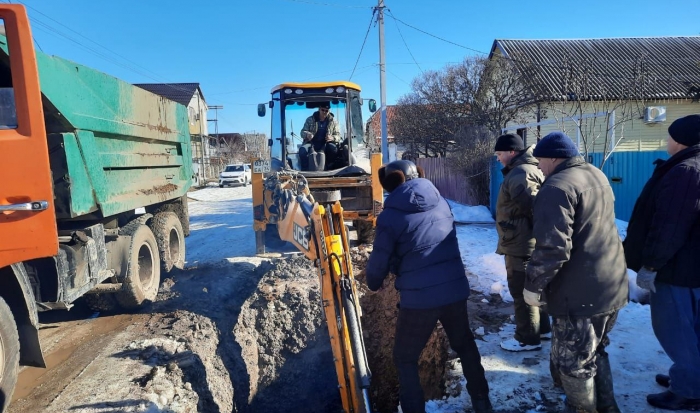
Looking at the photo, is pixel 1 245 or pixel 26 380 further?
pixel 26 380

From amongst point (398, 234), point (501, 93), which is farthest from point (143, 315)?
point (501, 93)

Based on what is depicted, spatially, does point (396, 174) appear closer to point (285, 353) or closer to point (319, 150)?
point (285, 353)

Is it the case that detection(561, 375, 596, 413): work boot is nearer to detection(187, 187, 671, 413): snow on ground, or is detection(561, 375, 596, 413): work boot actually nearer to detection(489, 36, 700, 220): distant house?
detection(187, 187, 671, 413): snow on ground

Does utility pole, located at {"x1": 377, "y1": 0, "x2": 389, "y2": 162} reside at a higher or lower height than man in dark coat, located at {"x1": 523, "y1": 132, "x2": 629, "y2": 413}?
higher

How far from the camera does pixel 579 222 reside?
2.64 m

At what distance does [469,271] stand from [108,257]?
15.6 ft

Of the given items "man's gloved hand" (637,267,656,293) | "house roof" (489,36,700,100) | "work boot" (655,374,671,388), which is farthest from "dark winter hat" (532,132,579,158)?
"house roof" (489,36,700,100)

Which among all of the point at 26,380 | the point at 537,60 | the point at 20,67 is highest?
the point at 537,60

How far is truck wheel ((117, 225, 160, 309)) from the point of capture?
4.94 m

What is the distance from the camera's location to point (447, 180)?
15.9 meters

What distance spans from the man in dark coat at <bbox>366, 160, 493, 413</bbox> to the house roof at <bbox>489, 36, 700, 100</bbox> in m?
12.5

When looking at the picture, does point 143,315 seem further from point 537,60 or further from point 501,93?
point 537,60

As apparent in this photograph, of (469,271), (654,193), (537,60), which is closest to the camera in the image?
(654,193)

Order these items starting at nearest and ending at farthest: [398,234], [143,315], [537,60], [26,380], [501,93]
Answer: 1. [398,234]
2. [26,380]
3. [143,315]
4. [501,93]
5. [537,60]
